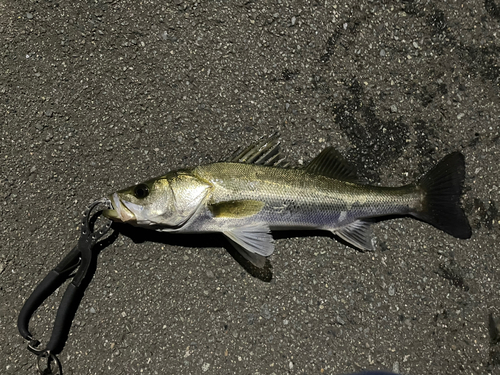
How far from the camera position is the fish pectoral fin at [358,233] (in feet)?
9.20

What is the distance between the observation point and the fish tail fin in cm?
281

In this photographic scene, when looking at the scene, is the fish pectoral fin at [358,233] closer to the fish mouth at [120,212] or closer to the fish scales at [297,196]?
the fish scales at [297,196]

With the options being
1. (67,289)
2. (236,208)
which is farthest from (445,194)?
(67,289)

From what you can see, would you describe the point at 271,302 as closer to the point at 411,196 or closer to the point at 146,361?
the point at 146,361

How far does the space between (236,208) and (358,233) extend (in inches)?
40.9

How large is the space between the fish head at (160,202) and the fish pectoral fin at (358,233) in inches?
45.5

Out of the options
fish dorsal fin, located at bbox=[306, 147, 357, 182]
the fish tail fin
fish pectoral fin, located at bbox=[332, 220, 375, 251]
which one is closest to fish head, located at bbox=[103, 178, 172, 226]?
fish dorsal fin, located at bbox=[306, 147, 357, 182]

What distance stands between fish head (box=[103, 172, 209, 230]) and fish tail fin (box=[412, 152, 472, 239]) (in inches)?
69.5

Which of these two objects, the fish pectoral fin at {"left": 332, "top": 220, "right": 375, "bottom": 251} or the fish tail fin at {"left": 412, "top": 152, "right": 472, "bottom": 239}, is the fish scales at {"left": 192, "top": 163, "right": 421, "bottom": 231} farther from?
the fish tail fin at {"left": 412, "top": 152, "right": 472, "bottom": 239}

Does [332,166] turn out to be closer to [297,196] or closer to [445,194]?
[297,196]

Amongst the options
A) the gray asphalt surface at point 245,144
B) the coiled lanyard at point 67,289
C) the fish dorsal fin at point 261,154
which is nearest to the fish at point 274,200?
the fish dorsal fin at point 261,154

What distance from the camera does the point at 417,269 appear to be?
293 centimetres

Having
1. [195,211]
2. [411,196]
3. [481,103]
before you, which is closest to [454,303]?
[411,196]

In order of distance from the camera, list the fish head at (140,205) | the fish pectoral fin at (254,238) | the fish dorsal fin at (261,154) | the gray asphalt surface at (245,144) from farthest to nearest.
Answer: the gray asphalt surface at (245,144)
the fish dorsal fin at (261,154)
the fish pectoral fin at (254,238)
the fish head at (140,205)
